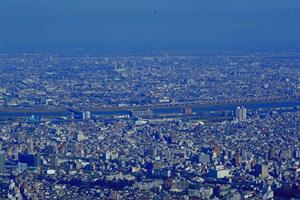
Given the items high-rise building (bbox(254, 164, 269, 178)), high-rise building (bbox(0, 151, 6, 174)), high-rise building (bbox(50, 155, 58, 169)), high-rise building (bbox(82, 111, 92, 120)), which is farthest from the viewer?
high-rise building (bbox(82, 111, 92, 120))

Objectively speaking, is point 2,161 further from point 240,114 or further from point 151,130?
point 240,114

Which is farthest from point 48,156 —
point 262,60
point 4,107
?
point 262,60

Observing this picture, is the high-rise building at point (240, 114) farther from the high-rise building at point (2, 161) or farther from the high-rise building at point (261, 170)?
the high-rise building at point (2, 161)

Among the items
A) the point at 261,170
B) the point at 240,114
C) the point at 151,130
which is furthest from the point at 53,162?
the point at 240,114

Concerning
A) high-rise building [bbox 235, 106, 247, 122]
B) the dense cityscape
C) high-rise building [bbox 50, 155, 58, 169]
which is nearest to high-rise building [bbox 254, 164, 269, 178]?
the dense cityscape

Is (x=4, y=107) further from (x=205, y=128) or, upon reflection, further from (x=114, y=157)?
(x=114, y=157)

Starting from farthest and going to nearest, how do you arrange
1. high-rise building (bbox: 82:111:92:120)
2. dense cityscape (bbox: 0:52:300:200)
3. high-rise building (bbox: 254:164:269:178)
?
high-rise building (bbox: 82:111:92:120) < high-rise building (bbox: 254:164:269:178) < dense cityscape (bbox: 0:52:300:200)

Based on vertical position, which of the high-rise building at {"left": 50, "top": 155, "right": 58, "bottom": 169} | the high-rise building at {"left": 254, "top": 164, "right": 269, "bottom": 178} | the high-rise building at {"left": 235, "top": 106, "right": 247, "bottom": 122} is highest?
the high-rise building at {"left": 235, "top": 106, "right": 247, "bottom": 122}

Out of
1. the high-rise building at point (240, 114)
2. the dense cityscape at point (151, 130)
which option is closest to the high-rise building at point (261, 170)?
the dense cityscape at point (151, 130)

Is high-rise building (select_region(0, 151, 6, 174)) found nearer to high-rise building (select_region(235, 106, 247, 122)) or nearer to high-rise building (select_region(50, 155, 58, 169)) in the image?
high-rise building (select_region(50, 155, 58, 169))
